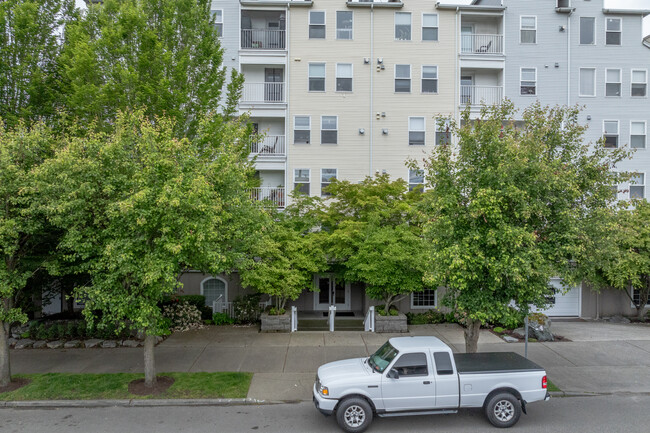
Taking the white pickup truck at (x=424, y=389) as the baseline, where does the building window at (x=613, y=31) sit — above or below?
above

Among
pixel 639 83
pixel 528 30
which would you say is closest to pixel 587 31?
pixel 528 30

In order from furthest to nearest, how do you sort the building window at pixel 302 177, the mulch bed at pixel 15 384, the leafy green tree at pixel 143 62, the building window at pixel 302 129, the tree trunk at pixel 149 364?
the building window at pixel 302 129 < the building window at pixel 302 177 < the leafy green tree at pixel 143 62 < the tree trunk at pixel 149 364 < the mulch bed at pixel 15 384

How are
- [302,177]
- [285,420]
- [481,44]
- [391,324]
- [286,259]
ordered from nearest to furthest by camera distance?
[285,420]
[286,259]
[391,324]
[302,177]
[481,44]

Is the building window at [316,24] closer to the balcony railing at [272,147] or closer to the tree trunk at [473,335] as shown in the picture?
the balcony railing at [272,147]

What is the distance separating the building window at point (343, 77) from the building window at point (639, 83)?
13608 mm

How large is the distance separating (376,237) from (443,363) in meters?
6.88

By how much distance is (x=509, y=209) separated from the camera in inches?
363

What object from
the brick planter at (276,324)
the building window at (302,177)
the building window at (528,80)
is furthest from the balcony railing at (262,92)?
the building window at (528,80)

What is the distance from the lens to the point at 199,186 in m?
8.67

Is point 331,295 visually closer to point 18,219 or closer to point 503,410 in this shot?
point 503,410

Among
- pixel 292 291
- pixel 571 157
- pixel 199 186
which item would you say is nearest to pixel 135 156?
pixel 199 186

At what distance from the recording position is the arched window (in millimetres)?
19547

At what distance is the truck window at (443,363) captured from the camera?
8328 millimetres

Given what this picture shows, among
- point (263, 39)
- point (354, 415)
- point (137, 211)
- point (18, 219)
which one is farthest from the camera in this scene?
point (263, 39)
